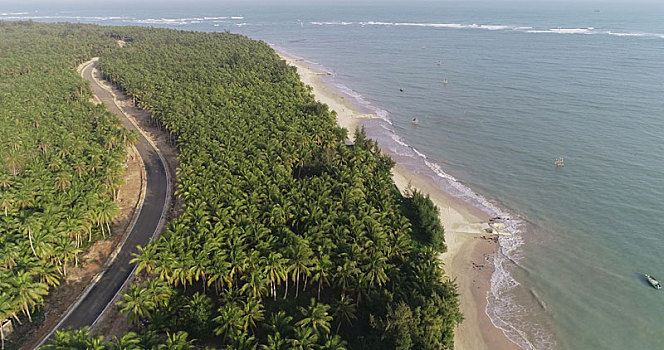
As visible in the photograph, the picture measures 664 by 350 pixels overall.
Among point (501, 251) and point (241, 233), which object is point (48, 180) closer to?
point (241, 233)

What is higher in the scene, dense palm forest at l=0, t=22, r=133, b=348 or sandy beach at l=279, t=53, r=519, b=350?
dense palm forest at l=0, t=22, r=133, b=348

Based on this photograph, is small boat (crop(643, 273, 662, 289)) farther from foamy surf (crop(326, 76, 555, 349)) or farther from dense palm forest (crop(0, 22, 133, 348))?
dense palm forest (crop(0, 22, 133, 348))

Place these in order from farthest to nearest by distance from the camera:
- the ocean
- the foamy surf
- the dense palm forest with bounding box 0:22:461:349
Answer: the ocean, the foamy surf, the dense palm forest with bounding box 0:22:461:349

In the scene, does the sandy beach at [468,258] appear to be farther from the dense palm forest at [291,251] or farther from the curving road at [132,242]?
the curving road at [132,242]

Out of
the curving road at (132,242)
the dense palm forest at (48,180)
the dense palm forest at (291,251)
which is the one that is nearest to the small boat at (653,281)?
the dense palm forest at (291,251)

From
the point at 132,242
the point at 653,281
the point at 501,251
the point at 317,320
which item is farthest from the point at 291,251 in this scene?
the point at 653,281

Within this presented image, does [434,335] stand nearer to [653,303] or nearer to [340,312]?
[340,312]

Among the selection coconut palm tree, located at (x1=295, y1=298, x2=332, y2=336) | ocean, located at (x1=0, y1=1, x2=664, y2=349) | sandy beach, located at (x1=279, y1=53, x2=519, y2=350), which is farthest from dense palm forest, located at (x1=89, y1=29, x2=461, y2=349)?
ocean, located at (x1=0, y1=1, x2=664, y2=349)
